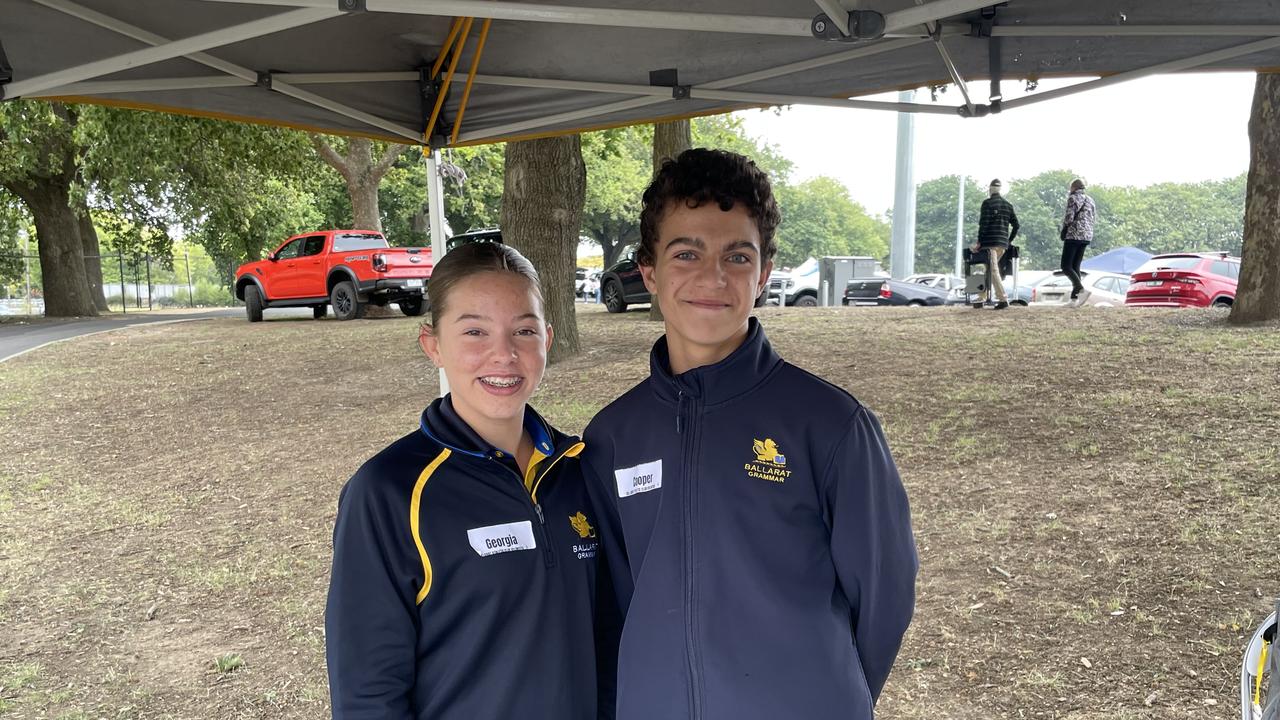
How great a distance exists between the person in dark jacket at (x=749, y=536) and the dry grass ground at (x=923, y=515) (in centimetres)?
231

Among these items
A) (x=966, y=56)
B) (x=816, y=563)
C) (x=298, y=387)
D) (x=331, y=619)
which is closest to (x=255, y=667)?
(x=331, y=619)

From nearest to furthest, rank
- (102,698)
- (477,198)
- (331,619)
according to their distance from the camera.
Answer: (331,619) < (102,698) < (477,198)

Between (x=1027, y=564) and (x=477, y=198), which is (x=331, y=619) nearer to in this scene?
(x=1027, y=564)

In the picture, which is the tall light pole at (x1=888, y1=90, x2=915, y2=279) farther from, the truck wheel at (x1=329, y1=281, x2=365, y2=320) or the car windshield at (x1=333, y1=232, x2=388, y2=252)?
the truck wheel at (x1=329, y1=281, x2=365, y2=320)

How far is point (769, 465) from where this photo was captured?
6.03 ft

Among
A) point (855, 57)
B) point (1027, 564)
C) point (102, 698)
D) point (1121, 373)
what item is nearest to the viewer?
point (855, 57)

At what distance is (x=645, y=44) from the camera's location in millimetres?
3967

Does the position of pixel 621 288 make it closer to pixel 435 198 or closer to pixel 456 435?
pixel 435 198

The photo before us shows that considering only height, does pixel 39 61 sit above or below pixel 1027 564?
above

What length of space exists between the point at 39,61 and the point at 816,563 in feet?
11.6

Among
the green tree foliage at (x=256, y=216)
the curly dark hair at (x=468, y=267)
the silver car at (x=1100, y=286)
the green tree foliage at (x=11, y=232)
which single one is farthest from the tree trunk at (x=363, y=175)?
the curly dark hair at (x=468, y=267)

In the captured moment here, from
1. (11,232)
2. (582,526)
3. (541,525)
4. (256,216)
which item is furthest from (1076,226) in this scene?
(11,232)

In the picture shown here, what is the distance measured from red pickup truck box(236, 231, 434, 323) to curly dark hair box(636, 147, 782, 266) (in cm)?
1603

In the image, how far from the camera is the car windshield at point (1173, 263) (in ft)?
58.2
